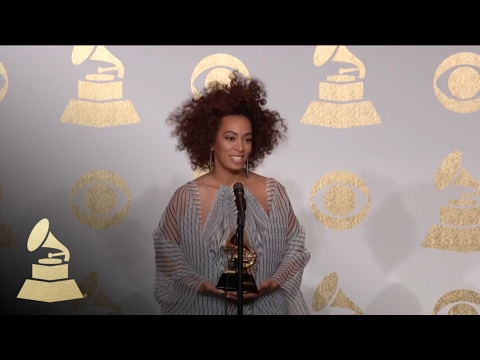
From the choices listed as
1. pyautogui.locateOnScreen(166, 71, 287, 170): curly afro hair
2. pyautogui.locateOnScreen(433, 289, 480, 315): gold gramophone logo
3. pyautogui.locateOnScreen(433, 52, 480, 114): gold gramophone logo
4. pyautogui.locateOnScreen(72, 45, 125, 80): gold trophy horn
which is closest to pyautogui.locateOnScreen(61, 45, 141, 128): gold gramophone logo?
pyautogui.locateOnScreen(72, 45, 125, 80): gold trophy horn

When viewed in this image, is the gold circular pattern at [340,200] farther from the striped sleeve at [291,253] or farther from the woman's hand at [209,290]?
the woman's hand at [209,290]

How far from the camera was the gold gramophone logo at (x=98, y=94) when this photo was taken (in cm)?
591

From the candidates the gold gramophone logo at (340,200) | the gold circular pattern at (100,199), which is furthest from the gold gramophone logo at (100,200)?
the gold gramophone logo at (340,200)

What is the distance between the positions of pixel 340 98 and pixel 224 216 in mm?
996

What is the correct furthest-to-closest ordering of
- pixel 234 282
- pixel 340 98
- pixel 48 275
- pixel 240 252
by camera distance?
1. pixel 340 98
2. pixel 48 275
3. pixel 234 282
4. pixel 240 252

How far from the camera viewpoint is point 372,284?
232 inches

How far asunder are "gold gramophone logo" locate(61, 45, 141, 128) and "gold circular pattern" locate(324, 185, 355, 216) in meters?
1.27

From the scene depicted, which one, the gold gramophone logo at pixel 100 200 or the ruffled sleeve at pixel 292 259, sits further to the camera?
the gold gramophone logo at pixel 100 200

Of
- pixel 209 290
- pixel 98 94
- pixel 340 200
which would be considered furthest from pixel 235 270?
pixel 98 94

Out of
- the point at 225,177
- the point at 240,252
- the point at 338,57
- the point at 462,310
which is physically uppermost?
the point at 338,57

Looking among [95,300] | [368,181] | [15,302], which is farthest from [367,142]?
[15,302]

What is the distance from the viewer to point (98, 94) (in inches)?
233

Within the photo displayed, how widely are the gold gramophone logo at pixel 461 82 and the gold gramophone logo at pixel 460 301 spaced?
3.51ft

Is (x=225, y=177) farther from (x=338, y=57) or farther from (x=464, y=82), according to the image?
(x=464, y=82)
